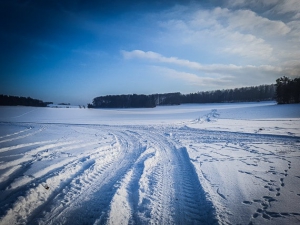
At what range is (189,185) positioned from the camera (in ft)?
16.5

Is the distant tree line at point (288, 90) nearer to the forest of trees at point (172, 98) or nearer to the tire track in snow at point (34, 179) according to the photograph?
the forest of trees at point (172, 98)

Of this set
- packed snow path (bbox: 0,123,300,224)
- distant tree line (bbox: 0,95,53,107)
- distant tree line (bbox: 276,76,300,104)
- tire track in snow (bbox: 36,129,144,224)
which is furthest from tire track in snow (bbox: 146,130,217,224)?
distant tree line (bbox: 0,95,53,107)

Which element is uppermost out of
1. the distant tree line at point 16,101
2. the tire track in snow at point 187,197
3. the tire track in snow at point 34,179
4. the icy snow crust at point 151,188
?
the distant tree line at point 16,101

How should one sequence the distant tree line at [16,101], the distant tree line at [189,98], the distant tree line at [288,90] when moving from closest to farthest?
the distant tree line at [288,90] → the distant tree line at [16,101] → the distant tree line at [189,98]

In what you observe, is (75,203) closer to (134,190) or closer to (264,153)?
(134,190)

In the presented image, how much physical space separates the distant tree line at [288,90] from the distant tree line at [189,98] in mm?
47663

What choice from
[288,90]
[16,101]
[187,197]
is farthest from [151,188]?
[16,101]

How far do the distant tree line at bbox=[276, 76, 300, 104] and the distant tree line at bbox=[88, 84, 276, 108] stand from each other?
4766cm

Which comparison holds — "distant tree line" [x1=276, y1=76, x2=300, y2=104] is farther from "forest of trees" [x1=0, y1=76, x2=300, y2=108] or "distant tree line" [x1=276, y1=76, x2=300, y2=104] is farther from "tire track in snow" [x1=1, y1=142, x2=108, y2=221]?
"tire track in snow" [x1=1, y1=142, x2=108, y2=221]

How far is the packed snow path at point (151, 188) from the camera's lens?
3.64 m

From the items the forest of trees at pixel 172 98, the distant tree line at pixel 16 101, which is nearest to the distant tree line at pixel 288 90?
the forest of trees at pixel 172 98

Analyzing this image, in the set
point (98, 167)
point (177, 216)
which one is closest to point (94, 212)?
point (177, 216)

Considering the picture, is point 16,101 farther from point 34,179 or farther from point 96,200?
point 96,200

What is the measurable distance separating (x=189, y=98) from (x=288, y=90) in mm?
69300
